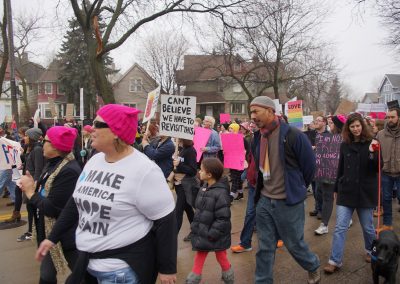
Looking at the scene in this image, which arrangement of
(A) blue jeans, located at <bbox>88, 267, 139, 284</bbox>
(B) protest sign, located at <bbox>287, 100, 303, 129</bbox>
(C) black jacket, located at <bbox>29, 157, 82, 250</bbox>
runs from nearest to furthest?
(A) blue jeans, located at <bbox>88, 267, 139, 284</bbox> < (C) black jacket, located at <bbox>29, 157, 82, 250</bbox> < (B) protest sign, located at <bbox>287, 100, 303, 129</bbox>

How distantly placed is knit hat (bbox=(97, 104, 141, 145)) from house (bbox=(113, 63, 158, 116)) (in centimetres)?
5195

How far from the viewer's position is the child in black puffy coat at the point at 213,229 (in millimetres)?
4035

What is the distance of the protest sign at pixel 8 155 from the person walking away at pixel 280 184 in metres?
5.92

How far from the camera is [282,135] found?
375 cm

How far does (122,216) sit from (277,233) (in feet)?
6.83

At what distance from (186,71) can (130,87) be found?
10.5 m

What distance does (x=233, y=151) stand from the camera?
923 centimetres

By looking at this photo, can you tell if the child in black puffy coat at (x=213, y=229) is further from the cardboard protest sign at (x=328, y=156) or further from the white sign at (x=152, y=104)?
the cardboard protest sign at (x=328, y=156)

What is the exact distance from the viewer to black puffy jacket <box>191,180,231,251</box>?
13.2ft

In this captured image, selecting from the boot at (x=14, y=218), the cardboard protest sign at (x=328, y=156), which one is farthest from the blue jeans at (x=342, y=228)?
the boot at (x=14, y=218)

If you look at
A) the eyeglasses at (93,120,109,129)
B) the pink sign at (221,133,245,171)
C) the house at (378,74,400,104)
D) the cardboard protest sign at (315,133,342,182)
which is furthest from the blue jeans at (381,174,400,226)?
the house at (378,74,400,104)

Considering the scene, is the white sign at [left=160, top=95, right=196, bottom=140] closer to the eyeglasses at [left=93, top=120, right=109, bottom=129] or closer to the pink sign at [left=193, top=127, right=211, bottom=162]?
the pink sign at [left=193, top=127, right=211, bottom=162]

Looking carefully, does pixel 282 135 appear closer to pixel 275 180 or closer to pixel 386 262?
pixel 275 180

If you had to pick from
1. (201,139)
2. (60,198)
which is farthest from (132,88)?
(60,198)
